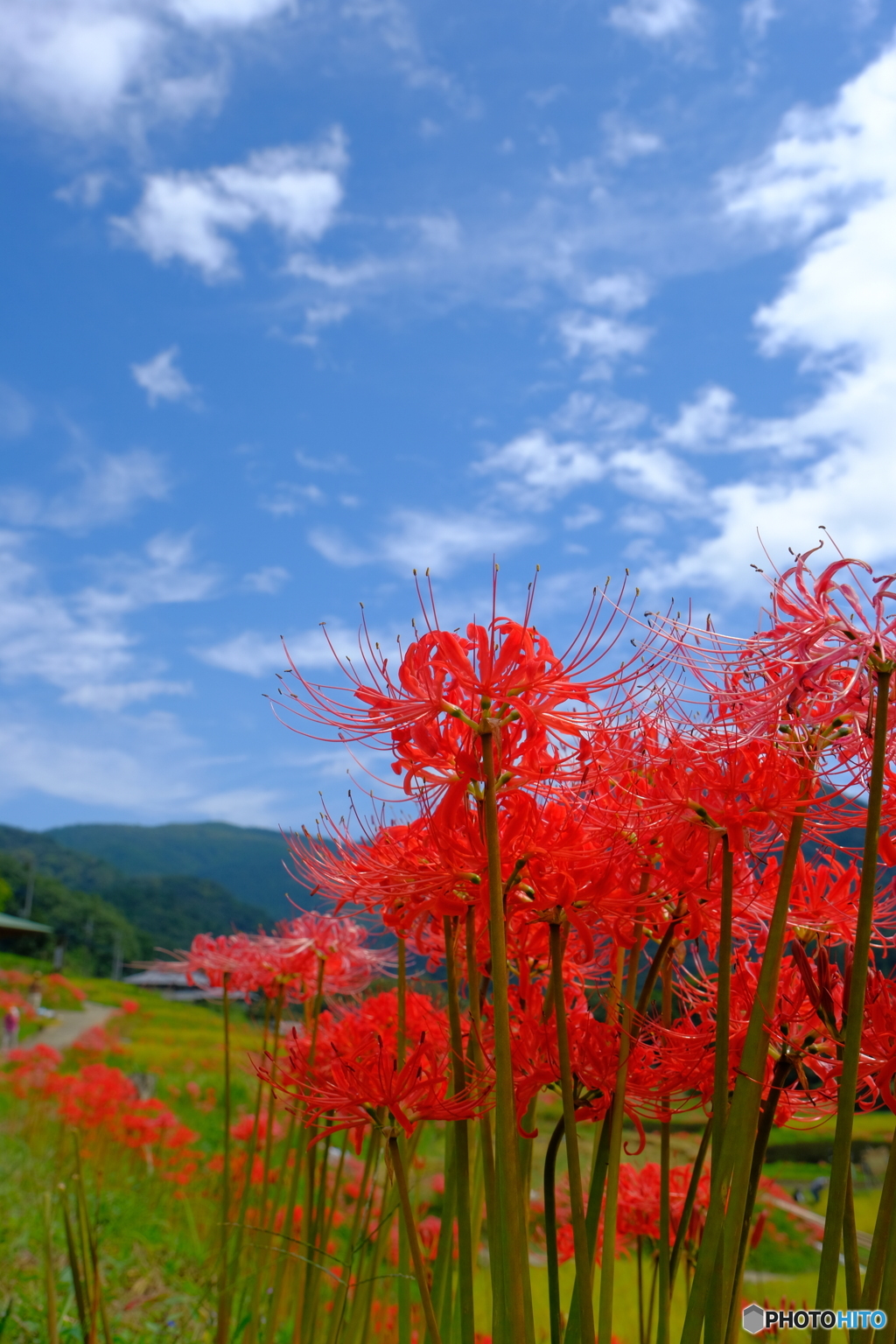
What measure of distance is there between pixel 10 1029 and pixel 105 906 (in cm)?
6514

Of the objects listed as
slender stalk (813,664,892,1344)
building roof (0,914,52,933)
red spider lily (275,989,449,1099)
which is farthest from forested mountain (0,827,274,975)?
slender stalk (813,664,892,1344)

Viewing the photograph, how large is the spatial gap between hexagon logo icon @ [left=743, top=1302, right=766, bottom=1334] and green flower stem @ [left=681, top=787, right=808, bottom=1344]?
59cm

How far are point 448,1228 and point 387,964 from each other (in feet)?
4.28

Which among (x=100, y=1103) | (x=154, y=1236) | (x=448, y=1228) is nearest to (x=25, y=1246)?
(x=154, y=1236)

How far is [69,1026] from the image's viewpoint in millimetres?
26031

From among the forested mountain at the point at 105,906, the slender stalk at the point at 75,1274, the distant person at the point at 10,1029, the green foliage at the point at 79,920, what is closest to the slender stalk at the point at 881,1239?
the slender stalk at the point at 75,1274

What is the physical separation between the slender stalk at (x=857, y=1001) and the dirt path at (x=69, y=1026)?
19.6 meters

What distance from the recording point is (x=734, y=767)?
172 centimetres

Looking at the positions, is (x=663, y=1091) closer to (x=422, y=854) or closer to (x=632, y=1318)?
(x=422, y=854)

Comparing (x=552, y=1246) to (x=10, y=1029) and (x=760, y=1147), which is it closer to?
Answer: (x=760, y=1147)

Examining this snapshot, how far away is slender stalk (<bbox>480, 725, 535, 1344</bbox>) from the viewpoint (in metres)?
1.54

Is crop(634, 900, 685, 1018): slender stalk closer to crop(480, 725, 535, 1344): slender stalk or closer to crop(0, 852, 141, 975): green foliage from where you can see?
crop(480, 725, 535, 1344): slender stalk

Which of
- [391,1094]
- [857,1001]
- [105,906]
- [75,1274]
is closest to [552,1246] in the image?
[391,1094]

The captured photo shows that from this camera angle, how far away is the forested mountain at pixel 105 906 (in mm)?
68188
